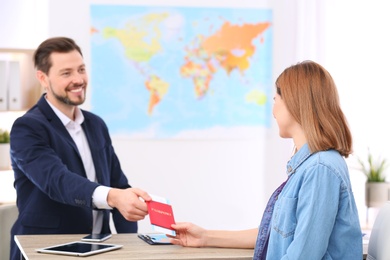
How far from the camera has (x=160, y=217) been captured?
10.2 ft

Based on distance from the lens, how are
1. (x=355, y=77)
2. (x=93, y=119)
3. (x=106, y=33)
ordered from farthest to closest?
(x=106, y=33)
(x=355, y=77)
(x=93, y=119)

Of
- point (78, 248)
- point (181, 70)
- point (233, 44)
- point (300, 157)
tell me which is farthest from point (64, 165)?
point (233, 44)

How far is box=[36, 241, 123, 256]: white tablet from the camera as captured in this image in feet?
9.56

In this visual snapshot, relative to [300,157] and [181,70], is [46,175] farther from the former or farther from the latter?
[181,70]

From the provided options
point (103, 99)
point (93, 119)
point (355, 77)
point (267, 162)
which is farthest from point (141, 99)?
point (93, 119)

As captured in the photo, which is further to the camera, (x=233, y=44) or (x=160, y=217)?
(x=233, y=44)

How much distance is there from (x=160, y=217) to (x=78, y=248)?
365 mm

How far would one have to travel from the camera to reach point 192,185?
22.0ft

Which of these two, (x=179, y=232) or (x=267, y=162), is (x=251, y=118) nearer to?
(x=267, y=162)

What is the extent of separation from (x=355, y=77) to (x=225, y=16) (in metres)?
1.42

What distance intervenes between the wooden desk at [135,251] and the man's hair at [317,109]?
0.65 metres

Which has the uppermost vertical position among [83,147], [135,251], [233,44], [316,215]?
[233,44]

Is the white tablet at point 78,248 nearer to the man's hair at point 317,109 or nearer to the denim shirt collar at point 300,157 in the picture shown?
the denim shirt collar at point 300,157

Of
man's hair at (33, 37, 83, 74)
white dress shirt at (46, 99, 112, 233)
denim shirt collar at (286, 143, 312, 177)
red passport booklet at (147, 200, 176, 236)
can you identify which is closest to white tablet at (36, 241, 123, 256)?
red passport booklet at (147, 200, 176, 236)
